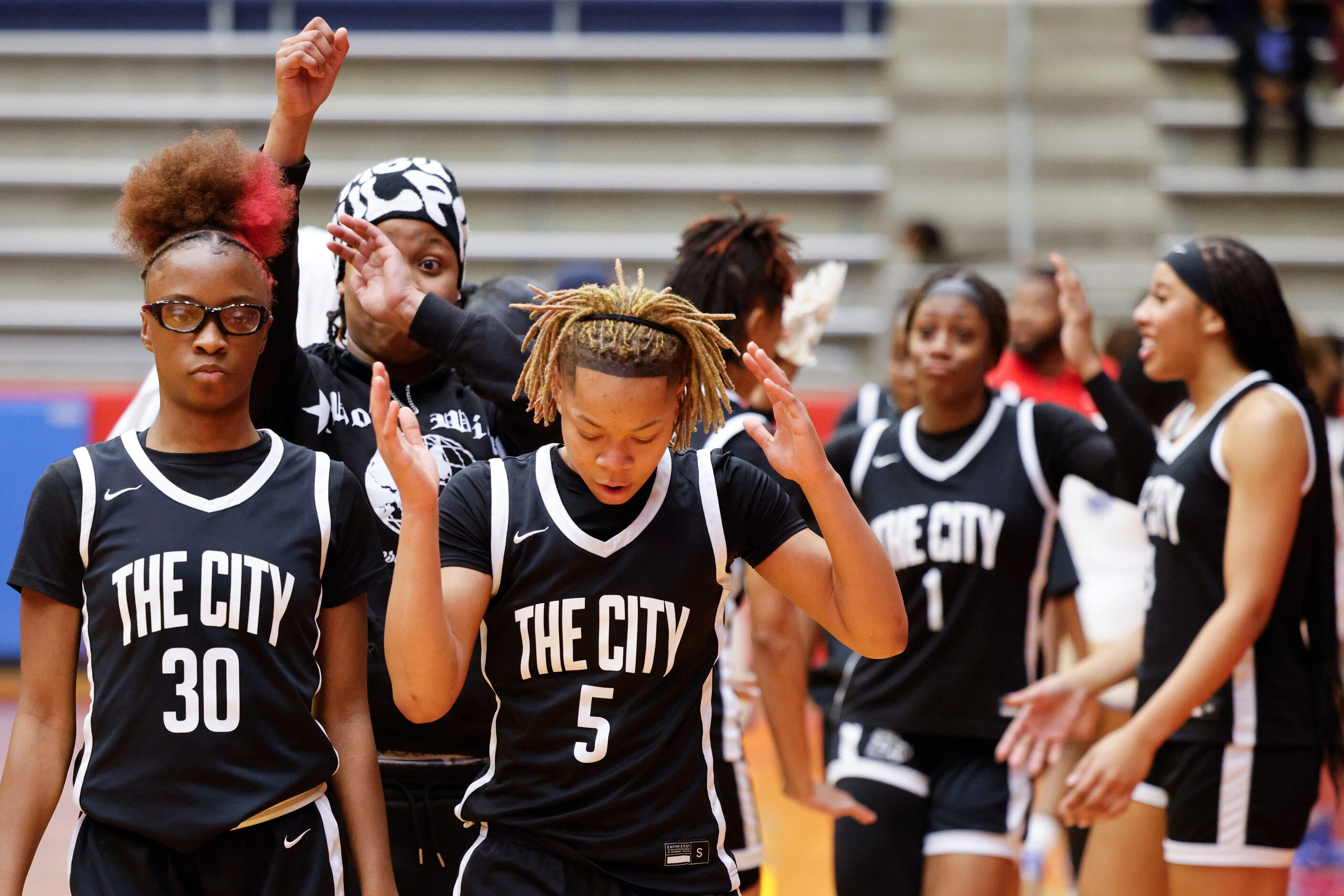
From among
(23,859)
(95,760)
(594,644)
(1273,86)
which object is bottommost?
(23,859)

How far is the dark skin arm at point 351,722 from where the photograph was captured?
7.11 feet

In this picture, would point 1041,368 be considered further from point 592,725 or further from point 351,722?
point 351,722

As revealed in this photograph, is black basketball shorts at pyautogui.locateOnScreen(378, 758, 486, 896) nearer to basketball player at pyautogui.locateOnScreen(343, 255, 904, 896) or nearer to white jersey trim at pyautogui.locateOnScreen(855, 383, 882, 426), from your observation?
basketball player at pyautogui.locateOnScreen(343, 255, 904, 896)

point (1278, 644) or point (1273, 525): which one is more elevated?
point (1273, 525)

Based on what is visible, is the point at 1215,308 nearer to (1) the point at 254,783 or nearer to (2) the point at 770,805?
(1) the point at 254,783

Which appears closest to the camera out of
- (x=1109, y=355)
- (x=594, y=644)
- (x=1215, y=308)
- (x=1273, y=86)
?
(x=594, y=644)

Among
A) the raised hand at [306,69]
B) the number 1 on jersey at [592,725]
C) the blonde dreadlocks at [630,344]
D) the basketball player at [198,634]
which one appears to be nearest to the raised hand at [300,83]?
the raised hand at [306,69]

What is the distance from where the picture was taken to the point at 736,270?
3.38 m

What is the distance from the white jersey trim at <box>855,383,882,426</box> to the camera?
201 inches

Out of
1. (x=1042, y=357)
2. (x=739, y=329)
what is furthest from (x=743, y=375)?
(x=1042, y=357)

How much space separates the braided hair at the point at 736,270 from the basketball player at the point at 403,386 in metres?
0.79

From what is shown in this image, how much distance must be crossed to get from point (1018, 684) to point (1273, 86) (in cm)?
806

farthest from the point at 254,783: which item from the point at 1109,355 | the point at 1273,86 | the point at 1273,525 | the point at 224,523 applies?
the point at 1273,86

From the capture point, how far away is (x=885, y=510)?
12.1ft
